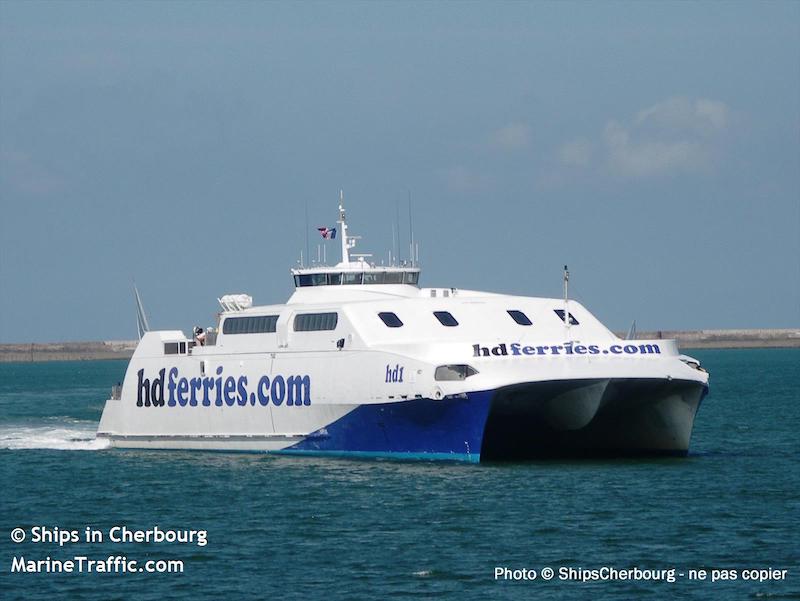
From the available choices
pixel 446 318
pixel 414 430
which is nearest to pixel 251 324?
pixel 446 318

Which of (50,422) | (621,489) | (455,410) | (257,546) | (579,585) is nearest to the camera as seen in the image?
(579,585)

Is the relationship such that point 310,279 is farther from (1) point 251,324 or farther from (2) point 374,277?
(1) point 251,324

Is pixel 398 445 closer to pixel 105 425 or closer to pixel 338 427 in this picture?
pixel 338 427

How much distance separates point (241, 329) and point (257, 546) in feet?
51.2

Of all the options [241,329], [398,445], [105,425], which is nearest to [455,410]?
[398,445]

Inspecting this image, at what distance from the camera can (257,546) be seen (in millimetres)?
28156

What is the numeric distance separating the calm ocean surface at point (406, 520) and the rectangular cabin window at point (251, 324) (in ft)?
11.0

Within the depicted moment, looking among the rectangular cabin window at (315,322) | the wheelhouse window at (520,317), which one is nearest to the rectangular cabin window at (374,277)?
the rectangular cabin window at (315,322)

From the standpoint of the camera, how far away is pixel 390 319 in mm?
39781

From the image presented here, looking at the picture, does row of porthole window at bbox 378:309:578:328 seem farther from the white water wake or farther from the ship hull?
the white water wake

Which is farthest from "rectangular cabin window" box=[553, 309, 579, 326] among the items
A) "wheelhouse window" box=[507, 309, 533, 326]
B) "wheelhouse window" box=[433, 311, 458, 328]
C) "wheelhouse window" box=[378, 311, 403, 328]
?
"wheelhouse window" box=[378, 311, 403, 328]

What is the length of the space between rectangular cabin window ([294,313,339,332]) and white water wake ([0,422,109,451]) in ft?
32.0

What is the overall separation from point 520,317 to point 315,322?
5277 millimetres

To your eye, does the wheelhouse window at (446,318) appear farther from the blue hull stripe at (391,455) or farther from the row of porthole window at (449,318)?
the blue hull stripe at (391,455)
